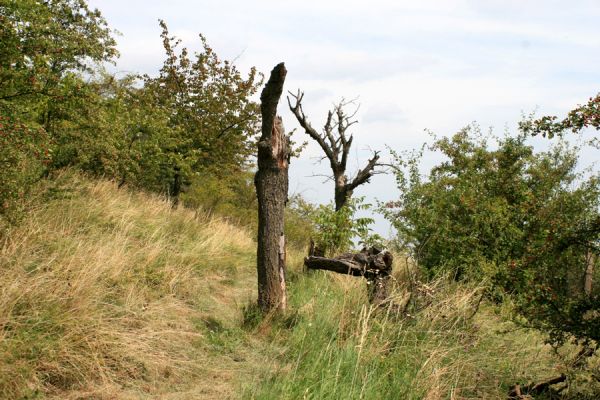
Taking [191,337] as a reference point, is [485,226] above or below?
above

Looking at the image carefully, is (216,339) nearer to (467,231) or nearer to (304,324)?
(304,324)

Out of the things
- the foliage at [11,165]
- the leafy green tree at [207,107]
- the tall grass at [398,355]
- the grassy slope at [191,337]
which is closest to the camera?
the grassy slope at [191,337]

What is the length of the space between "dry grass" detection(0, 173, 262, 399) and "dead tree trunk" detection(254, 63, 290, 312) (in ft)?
2.11

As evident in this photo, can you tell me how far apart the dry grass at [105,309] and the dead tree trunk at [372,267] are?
1.57 m

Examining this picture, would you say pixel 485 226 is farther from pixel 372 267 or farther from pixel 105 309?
pixel 105 309

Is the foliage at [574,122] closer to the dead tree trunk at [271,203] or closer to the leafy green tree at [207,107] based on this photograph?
the dead tree trunk at [271,203]

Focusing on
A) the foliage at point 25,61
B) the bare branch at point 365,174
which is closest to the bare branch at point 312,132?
the bare branch at point 365,174

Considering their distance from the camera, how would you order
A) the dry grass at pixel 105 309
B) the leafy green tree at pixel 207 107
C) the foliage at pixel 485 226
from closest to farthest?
the dry grass at pixel 105 309, the foliage at pixel 485 226, the leafy green tree at pixel 207 107

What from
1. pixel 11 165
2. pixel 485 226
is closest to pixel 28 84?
pixel 11 165

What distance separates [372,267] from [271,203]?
1.62 meters

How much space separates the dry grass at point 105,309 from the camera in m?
4.43

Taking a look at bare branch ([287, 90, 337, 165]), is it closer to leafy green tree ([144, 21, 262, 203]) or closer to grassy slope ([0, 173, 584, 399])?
leafy green tree ([144, 21, 262, 203])

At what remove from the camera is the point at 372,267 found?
7.12 m

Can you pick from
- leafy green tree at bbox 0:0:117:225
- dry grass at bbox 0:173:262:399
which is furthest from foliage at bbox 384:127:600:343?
leafy green tree at bbox 0:0:117:225
